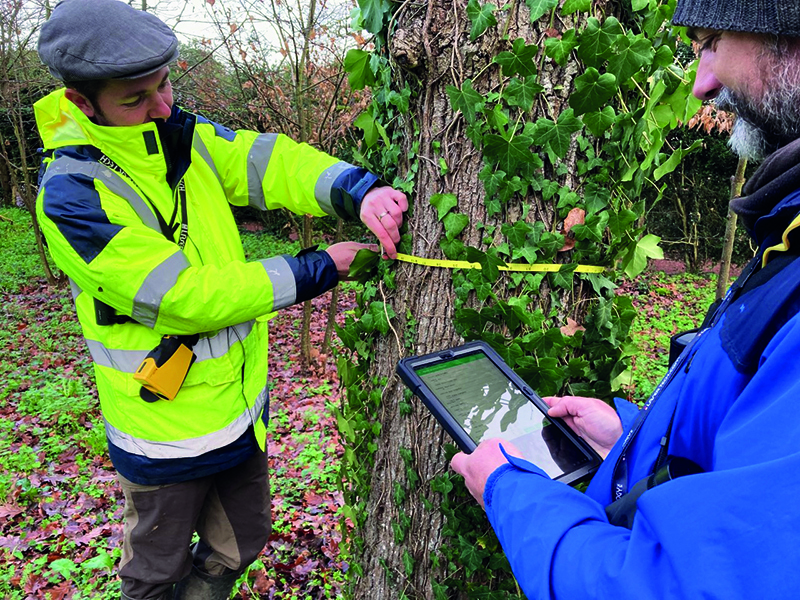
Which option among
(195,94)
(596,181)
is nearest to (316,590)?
(596,181)

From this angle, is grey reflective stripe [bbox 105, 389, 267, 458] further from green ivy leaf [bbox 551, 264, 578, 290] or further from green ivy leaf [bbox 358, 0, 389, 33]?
green ivy leaf [bbox 358, 0, 389, 33]

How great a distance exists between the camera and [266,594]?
2855mm

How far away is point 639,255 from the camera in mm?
1626

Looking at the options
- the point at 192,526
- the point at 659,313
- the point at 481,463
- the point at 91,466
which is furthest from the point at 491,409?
the point at 659,313

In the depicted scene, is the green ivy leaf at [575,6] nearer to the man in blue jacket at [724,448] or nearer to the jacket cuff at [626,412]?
the man in blue jacket at [724,448]

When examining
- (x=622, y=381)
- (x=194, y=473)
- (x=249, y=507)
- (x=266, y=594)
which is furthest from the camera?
(x=266, y=594)

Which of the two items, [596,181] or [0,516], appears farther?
[0,516]

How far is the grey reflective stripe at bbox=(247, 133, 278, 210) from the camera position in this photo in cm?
208

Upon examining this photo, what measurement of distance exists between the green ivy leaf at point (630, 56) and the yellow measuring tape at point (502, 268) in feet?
1.75

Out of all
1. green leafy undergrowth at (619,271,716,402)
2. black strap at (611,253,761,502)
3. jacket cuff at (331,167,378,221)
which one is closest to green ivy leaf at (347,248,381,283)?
jacket cuff at (331,167,378,221)

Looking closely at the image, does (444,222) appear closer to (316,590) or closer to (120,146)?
(120,146)

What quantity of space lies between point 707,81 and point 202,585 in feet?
8.39

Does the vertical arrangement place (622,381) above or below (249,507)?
above

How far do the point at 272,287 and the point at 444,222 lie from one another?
2.09 feet
